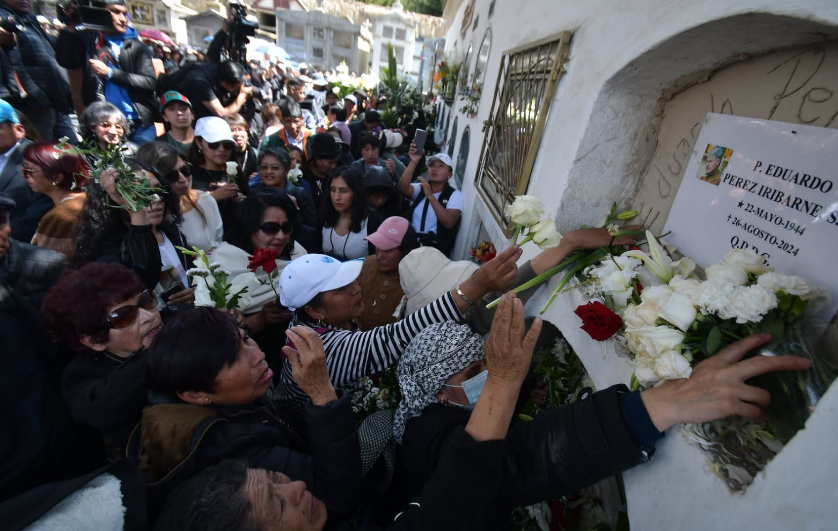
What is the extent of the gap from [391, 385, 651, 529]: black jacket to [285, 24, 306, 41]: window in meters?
34.8

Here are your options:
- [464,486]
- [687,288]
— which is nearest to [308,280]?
[464,486]

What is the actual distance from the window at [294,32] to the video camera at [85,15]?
29.3 m

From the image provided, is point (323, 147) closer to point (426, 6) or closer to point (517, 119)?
point (517, 119)

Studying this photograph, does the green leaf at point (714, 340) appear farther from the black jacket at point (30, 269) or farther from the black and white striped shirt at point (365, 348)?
the black jacket at point (30, 269)

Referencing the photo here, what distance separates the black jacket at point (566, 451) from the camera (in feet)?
3.60

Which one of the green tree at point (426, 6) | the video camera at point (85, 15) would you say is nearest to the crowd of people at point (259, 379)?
the video camera at point (85, 15)

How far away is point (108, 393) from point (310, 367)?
87 centimetres

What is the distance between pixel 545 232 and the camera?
156cm

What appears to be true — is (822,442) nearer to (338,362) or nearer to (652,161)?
(652,161)

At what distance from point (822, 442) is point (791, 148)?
0.79 metres

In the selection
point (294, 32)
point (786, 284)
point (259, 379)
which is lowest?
point (259, 379)

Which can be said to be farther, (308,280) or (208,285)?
(208,285)

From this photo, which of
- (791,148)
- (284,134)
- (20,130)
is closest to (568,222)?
(791,148)

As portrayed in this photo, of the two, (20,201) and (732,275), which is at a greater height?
(732,275)
